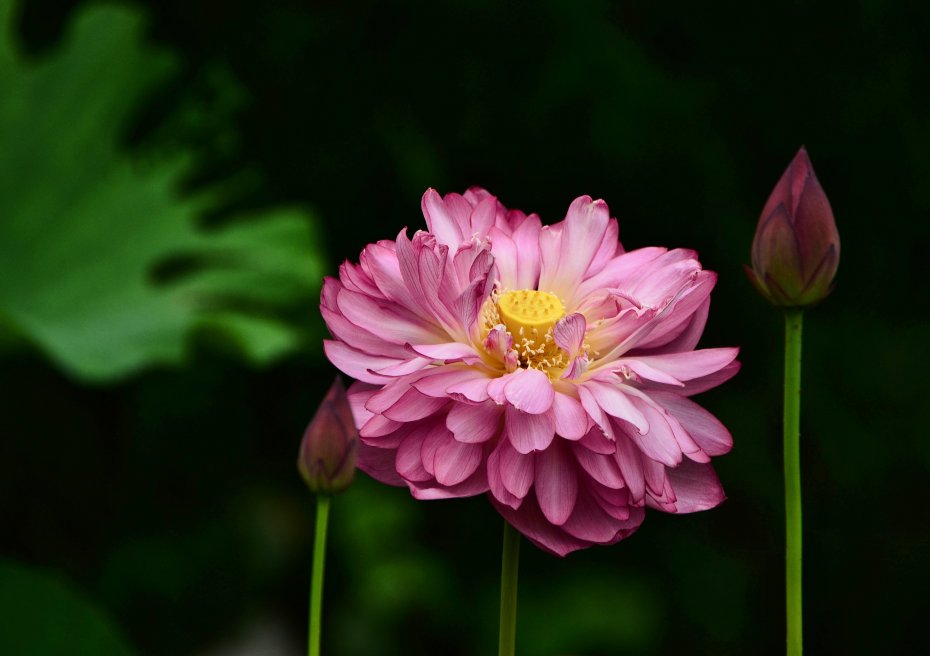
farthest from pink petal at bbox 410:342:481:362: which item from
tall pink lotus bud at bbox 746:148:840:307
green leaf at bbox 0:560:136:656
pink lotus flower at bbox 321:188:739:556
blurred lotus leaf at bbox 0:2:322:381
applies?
blurred lotus leaf at bbox 0:2:322:381

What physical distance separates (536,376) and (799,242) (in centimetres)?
10

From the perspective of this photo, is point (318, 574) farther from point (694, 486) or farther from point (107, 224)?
point (107, 224)

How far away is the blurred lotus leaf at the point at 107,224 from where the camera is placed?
4.80ft

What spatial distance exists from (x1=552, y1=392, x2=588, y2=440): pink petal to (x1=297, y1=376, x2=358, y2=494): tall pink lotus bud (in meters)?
0.07

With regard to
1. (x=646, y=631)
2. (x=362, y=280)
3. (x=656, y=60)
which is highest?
(x=656, y=60)

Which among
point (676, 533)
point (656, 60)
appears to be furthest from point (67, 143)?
point (676, 533)

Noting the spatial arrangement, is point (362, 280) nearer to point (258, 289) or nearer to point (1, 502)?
point (258, 289)

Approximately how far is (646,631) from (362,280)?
1.25m

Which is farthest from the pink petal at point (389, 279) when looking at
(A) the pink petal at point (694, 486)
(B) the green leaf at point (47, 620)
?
(B) the green leaf at point (47, 620)

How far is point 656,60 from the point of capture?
4.99 ft

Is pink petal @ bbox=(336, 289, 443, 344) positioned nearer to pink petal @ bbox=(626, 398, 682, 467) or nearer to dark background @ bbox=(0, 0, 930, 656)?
pink petal @ bbox=(626, 398, 682, 467)

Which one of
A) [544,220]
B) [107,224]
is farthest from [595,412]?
[107,224]

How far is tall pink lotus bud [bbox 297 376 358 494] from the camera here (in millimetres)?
347

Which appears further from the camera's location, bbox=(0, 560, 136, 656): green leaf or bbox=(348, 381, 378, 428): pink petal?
bbox=(0, 560, 136, 656): green leaf
